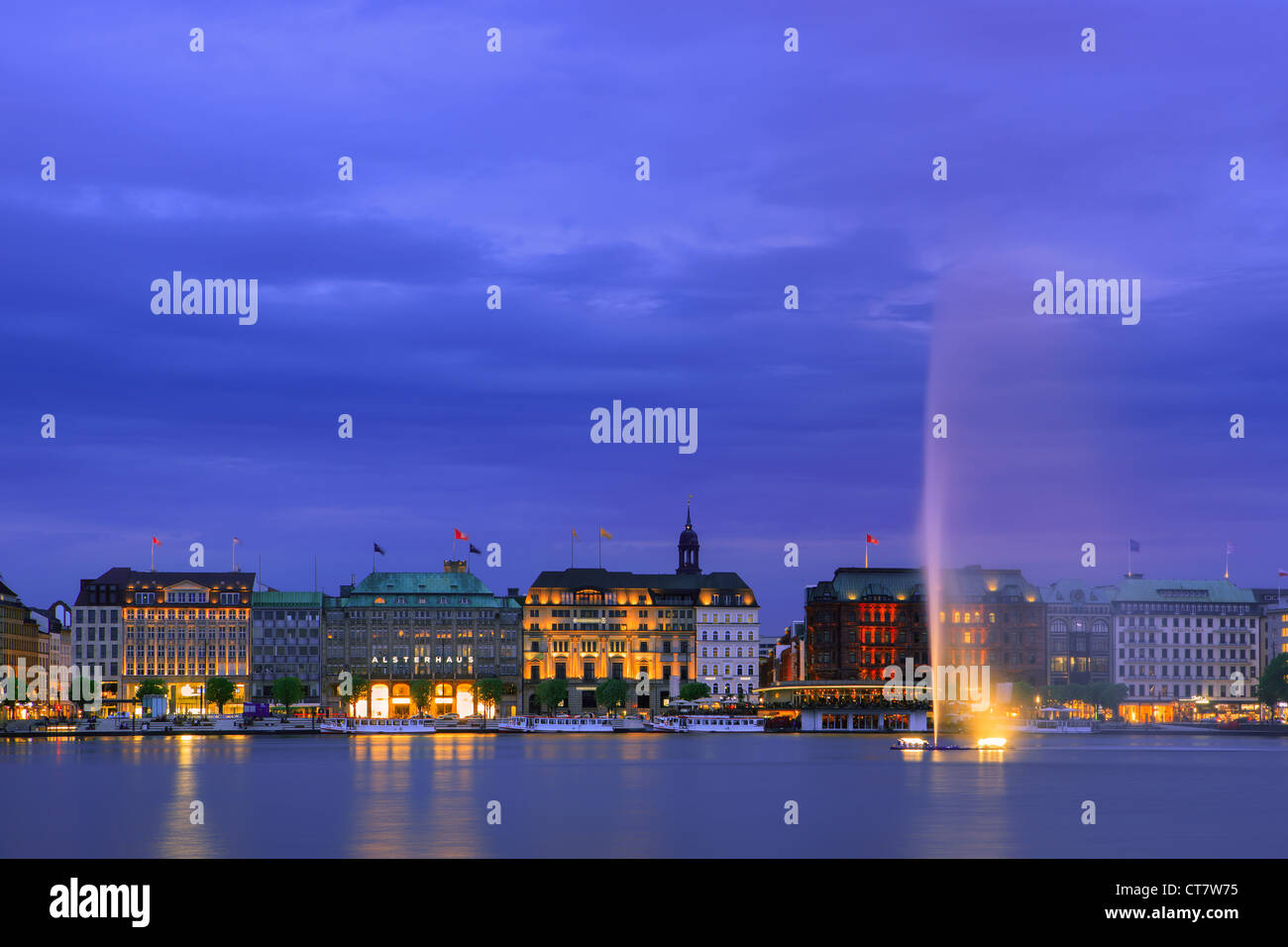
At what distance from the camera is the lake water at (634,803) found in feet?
206

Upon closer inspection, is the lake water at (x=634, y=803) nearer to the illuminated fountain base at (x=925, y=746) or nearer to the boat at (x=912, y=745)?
the illuminated fountain base at (x=925, y=746)

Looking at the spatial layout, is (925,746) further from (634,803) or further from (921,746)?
(634,803)

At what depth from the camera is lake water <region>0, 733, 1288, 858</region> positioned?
6294cm

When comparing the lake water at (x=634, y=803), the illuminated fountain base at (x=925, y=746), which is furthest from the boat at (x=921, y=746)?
the lake water at (x=634, y=803)

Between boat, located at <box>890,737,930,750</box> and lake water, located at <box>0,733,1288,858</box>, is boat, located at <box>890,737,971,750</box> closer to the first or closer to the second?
boat, located at <box>890,737,930,750</box>

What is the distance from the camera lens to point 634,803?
8150 centimetres

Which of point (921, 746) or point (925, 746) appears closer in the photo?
point (925, 746)

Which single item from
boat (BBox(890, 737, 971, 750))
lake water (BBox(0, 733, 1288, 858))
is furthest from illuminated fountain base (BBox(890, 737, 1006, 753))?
lake water (BBox(0, 733, 1288, 858))

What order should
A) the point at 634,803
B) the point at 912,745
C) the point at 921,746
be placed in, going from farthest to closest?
the point at 912,745 < the point at 921,746 < the point at 634,803

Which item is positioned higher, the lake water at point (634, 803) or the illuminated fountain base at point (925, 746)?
the lake water at point (634, 803)

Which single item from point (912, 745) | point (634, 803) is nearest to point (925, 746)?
point (912, 745)

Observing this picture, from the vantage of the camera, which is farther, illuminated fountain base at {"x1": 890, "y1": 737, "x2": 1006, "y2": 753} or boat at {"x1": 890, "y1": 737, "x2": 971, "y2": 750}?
illuminated fountain base at {"x1": 890, "y1": 737, "x2": 1006, "y2": 753}
